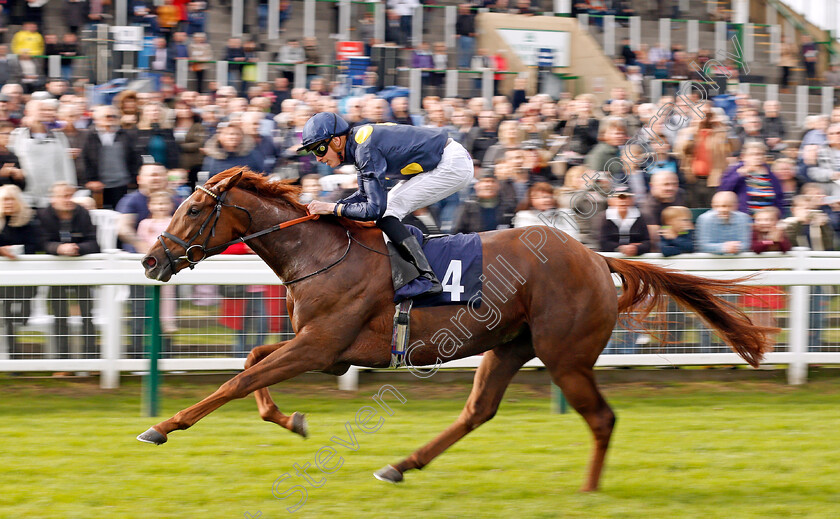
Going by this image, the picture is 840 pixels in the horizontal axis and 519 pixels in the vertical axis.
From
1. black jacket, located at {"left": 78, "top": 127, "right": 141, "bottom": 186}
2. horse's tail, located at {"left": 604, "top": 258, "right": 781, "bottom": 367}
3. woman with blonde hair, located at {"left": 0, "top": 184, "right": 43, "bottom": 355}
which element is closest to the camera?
horse's tail, located at {"left": 604, "top": 258, "right": 781, "bottom": 367}

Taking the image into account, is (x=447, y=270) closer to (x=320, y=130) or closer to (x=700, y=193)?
(x=320, y=130)

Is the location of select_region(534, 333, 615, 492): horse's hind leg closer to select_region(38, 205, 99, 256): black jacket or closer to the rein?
the rein

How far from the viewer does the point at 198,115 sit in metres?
8.48

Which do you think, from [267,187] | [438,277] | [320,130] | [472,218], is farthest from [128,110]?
[438,277]

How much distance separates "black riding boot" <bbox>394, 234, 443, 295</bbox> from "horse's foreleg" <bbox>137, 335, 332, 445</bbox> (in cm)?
56

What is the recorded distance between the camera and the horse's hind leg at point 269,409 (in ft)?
14.6

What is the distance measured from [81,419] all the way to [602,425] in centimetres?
296

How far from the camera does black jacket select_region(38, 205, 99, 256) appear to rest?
6.40 m

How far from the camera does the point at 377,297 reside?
14.6 ft

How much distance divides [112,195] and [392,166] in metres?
3.91

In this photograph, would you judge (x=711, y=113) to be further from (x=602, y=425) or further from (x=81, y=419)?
(x=81, y=419)

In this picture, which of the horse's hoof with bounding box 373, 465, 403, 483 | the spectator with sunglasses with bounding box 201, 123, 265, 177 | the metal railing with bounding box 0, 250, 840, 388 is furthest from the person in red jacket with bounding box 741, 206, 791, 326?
the spectator with sunglasses with bounding box 201, 123, 265, 177

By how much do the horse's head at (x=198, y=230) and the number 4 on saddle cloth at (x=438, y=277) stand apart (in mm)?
715

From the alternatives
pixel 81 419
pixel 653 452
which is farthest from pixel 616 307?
pixel 81 419
